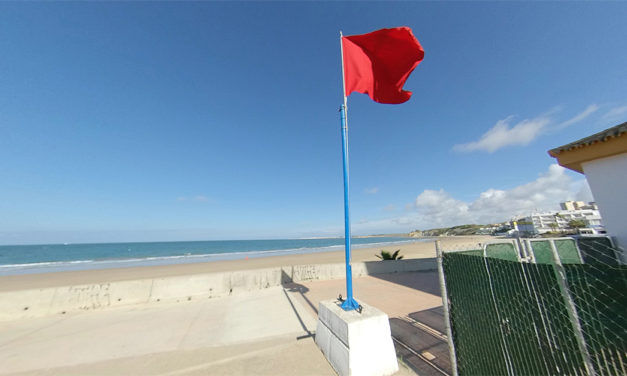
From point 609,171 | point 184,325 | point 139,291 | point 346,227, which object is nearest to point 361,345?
point 346,227

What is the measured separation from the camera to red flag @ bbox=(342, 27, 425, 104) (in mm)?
4520

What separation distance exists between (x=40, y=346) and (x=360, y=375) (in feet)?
21.1

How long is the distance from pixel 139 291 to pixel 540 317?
938 centimetres

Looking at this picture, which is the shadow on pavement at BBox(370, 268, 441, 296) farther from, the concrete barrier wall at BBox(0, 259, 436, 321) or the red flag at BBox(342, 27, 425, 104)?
the red flag at BBox(342, 27, 425, 104)

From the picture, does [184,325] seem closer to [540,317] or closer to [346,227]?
[346,227]

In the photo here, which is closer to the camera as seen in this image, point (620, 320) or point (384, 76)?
point (620, 320)

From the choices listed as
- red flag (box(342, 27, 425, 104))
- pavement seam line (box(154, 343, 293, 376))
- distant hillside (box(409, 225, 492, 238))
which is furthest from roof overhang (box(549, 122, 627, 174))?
distant hillside (box(409, 225, 492, 238))

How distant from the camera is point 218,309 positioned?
6.15 metres

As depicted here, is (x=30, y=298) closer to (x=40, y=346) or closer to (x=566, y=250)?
(x=40, y=346)

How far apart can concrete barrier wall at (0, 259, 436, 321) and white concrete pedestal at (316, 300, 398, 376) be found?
5.28m

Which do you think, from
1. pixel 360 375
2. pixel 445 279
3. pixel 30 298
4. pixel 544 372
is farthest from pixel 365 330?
pixel 30 298

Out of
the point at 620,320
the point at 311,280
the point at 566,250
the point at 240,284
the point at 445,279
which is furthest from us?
the point at 311,280

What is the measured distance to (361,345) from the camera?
3057mm

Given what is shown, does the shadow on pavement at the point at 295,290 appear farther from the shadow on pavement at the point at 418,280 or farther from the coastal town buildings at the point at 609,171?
the coastal town buildings at the point at 609,171
